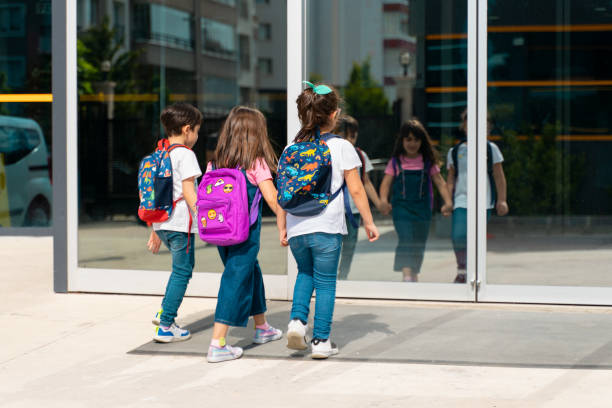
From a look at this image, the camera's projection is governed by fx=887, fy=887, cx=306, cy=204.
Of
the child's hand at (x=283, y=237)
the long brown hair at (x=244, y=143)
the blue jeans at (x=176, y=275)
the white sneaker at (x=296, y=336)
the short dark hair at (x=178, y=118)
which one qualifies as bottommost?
the white sneaker at (x=296, y=336)

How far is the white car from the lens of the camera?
13391mm

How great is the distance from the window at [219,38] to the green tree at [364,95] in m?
1.16

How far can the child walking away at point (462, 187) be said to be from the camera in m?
7.24

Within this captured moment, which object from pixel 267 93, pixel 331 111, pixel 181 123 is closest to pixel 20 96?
pixel 267 93

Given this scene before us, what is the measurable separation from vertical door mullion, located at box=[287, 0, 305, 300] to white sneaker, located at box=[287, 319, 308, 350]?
2.09m

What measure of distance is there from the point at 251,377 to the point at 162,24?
443cm

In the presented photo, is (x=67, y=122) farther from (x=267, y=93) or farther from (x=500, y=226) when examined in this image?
(x=500, y=226)

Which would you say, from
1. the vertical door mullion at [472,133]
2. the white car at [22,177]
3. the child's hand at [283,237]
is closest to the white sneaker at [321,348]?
the child's hand at [283,237]

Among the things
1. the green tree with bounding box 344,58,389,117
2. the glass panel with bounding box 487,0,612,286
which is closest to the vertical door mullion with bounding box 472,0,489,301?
the glass panel with bounding box 487,0,612,286

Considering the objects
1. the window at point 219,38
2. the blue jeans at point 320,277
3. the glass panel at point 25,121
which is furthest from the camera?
the glass panel at point 25,121

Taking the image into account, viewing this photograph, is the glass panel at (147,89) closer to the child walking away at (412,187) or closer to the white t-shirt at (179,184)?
the child walking away at (412,187)

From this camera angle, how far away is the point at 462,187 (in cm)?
729

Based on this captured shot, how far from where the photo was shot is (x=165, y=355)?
17.8 ft

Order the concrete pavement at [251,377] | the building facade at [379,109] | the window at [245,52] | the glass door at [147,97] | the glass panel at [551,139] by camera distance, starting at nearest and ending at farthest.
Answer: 1. the concrete pavement at [251,377]
2. the building facade at [379,109]
3. the glass panel at [551,139]
4. the glass door at [147,97]
5. the window at [245,52]
